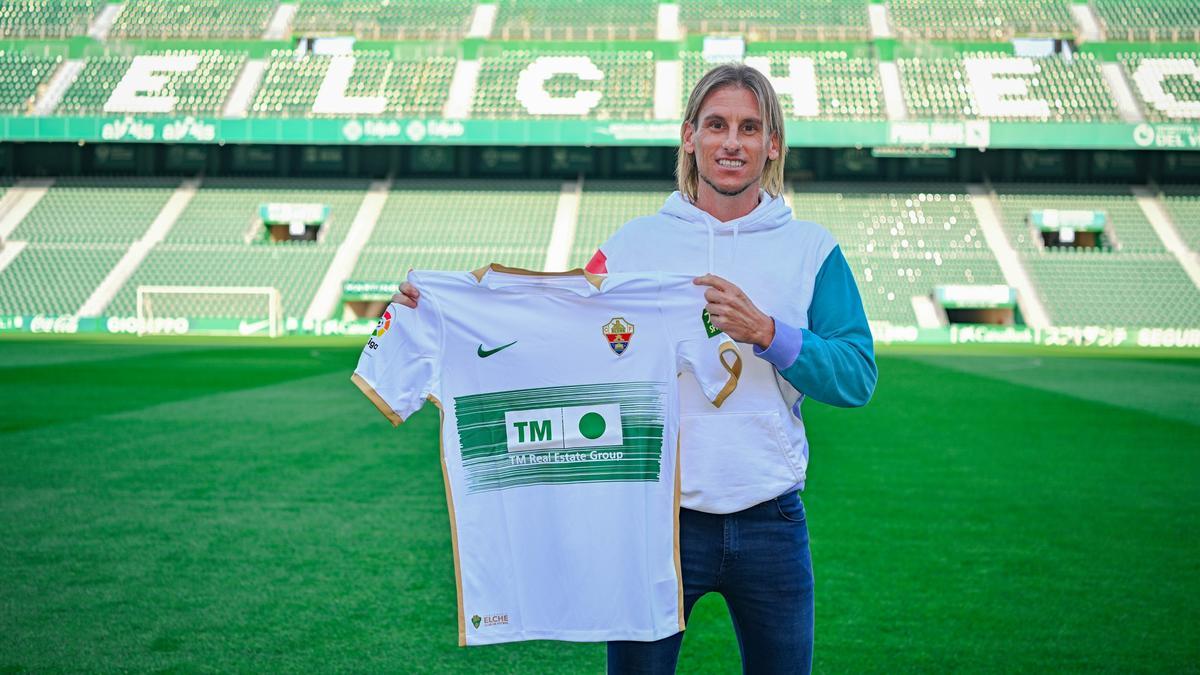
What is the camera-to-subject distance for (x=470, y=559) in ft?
8.98

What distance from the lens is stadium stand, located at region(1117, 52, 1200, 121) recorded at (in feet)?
118

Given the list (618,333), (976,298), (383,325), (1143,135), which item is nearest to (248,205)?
(976,298)

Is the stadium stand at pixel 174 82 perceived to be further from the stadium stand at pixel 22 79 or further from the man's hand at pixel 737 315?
the man's hand at pixel 737 315

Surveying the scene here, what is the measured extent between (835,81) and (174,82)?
23.1 m

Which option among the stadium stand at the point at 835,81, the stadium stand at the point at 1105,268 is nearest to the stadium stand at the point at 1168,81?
the stadium stand at the point at 1105,268

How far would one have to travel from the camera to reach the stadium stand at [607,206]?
35.3 meters

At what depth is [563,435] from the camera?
8.96ft

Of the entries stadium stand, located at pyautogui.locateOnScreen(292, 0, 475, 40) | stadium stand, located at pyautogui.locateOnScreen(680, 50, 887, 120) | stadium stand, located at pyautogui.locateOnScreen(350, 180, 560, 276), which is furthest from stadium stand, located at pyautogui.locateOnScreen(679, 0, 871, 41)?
stadium stand, located at pyautogui.locateOnScreen(292, 0, 475, 40)

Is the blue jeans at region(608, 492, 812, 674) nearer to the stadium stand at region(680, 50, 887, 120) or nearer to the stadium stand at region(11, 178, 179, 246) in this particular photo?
the stadium stand at region(680, 50, 887, 120)

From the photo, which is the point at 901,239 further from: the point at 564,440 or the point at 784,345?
the point at 784,345

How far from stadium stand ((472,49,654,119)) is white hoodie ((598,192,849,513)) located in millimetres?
34240

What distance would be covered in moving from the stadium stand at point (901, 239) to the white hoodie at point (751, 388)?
2986 centimetres

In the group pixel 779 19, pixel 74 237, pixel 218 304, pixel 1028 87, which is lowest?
pixel 218 304

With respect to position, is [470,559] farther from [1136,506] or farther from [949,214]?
[949,214]
